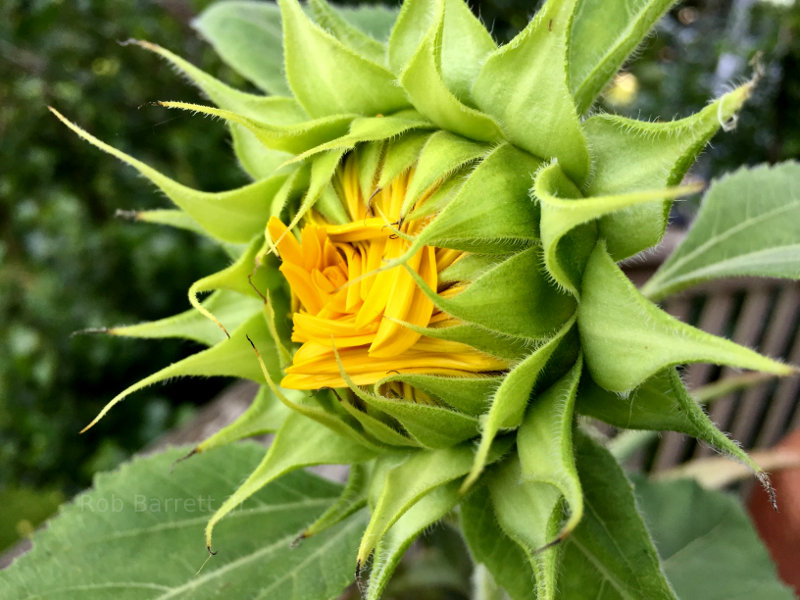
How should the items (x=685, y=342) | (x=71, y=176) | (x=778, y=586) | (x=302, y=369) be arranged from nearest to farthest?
1. (x=685, y=342)
2. (x=302, y=369)
3. (x=778, y=586)
4. (x=71, y=176)

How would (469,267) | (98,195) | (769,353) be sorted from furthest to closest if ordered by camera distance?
(98,195) → (769,353) → (469,267)

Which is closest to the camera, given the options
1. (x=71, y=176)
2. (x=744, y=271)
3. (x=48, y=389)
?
(x=744, y=271)

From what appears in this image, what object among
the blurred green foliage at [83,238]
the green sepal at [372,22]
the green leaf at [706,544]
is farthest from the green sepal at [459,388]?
the blurred green foliage at [83,238]

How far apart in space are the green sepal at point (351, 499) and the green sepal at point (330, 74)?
19.9 inches

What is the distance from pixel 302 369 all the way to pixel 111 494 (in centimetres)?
56

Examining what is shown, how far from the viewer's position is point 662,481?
163 centimetres

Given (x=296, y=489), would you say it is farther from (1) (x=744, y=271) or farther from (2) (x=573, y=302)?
(1) (x=744, y=271)

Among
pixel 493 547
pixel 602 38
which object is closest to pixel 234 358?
pixel 493 547

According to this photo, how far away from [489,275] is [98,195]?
2.97 meters

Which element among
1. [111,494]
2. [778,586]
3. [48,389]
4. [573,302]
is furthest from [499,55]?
[48,389]

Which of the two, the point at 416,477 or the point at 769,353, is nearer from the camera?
the point at 416,477

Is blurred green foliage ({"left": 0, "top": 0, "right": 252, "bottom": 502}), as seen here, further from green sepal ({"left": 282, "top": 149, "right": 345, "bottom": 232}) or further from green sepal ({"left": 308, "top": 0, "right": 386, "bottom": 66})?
green sepal ({"left": 282, "top": 149, "right": 345, "bottom": 232})

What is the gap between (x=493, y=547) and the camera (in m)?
0.91

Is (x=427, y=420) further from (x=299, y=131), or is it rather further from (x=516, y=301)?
(x=299, y=131)
